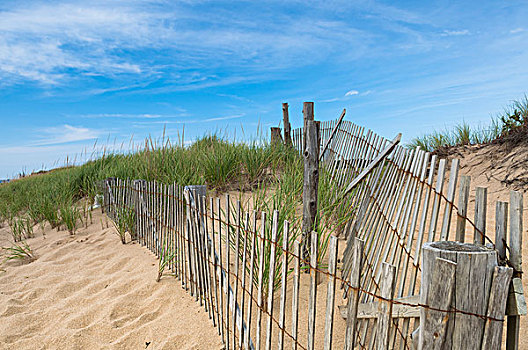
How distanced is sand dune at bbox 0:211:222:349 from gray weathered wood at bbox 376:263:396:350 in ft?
5.24

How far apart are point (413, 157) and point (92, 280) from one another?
3.56 meters

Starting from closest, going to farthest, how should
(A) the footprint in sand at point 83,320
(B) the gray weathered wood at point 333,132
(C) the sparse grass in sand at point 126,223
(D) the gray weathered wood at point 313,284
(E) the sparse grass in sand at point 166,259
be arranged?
(D) the gray weathered wood at point 313,284
(A) the footprint in sand at point 83,320
(E) the sparse grass in sand at point 166,259
(C) the sparse grass in sand at point 126,223
(B) the gray weathered wood at point 333,132

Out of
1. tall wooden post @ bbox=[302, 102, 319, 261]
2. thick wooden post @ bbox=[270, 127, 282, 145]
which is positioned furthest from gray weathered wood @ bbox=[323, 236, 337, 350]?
thick wooden post @ bbox=[270, 127, 282, 145]

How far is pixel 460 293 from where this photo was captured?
129 centimetres

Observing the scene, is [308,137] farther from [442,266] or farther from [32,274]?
[32,274]

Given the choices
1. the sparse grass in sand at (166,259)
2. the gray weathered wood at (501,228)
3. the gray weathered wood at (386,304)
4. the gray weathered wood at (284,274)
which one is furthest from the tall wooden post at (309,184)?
the gray weathered wood at (501,228)

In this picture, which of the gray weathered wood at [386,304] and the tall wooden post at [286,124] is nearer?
the gray weathered wood at [386,304]

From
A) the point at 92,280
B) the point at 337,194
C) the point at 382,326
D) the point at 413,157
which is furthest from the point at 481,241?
the point at 92,280

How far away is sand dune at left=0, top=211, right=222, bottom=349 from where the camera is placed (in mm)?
2940

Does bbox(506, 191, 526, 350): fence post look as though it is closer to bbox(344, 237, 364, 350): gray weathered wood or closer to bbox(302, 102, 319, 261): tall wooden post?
bbox(344, 237, 364, 350): gray weathered wood

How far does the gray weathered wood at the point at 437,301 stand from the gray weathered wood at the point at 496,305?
13 centimetres

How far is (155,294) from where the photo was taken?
353 cm

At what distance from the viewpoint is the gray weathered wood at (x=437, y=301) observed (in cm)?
128

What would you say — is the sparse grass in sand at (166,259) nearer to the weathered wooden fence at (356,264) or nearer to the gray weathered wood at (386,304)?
the weathered wooden fence at (356,264)
